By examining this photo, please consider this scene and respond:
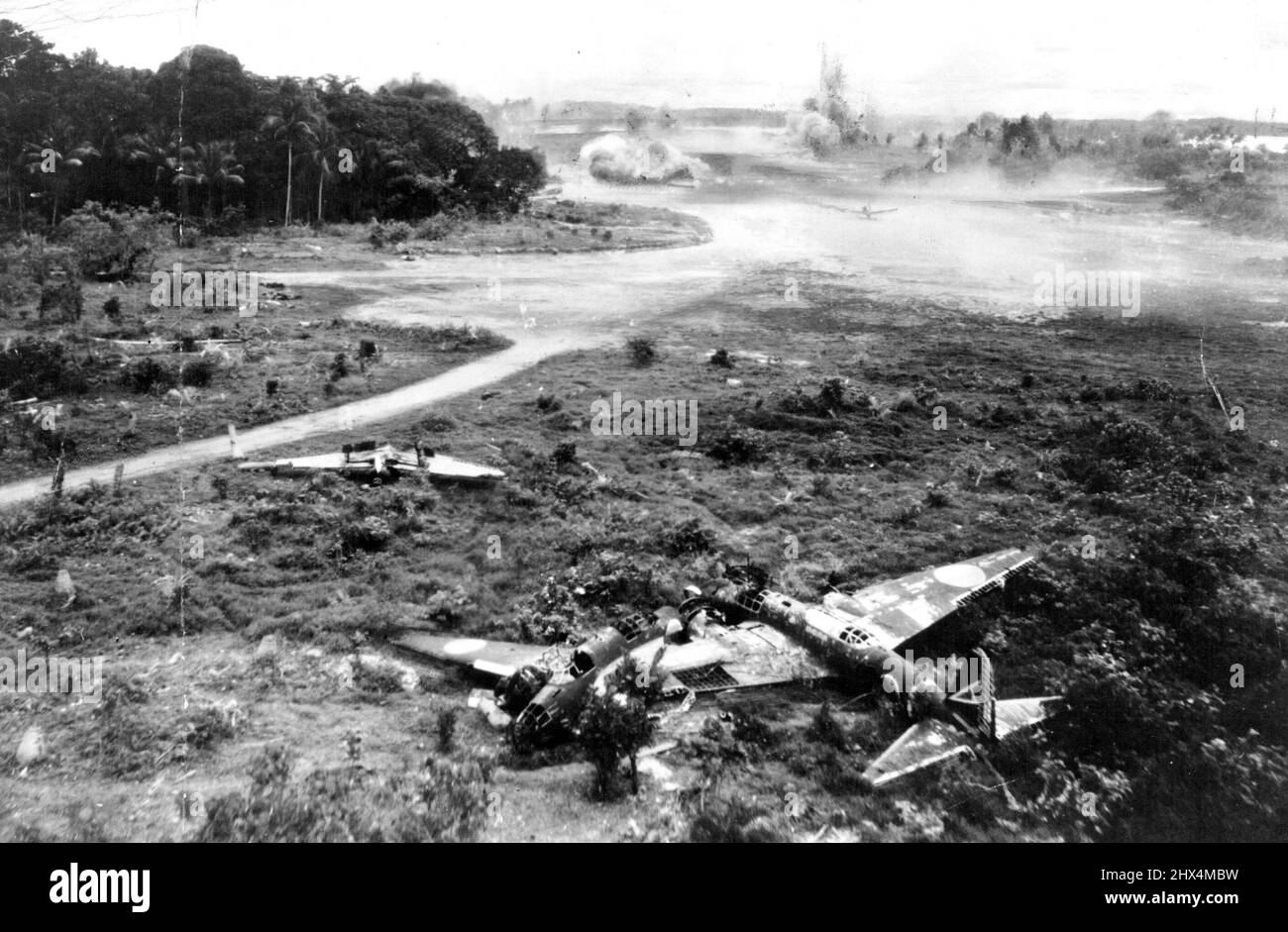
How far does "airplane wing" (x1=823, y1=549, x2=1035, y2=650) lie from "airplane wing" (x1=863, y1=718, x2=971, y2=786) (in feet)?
4.89

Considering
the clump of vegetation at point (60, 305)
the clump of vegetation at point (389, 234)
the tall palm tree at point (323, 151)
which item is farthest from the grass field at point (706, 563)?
the tall palm tree at point (323, 151)

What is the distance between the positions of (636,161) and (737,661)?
216 feet

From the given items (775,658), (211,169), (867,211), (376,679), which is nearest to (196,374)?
(376,679)

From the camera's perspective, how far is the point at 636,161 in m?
69.5

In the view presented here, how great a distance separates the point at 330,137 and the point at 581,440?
34.5 metres

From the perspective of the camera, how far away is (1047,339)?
28109mm

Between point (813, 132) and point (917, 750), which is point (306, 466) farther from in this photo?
point (813, 132)

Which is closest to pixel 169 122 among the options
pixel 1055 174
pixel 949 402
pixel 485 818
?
pixel 949 402

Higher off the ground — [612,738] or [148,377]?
[148,377]

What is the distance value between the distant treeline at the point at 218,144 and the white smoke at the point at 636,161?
18.4 metres

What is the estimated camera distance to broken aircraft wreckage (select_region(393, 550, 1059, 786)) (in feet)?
33.9

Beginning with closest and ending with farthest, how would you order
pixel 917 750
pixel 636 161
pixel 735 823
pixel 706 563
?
pixel 735 823 → pixel 917 750 → pixel 706 563 → pixel 636 161

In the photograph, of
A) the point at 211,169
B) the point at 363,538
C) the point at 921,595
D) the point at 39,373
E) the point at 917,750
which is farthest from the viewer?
the point at 211,169

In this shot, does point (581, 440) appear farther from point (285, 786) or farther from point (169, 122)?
point (169, 122)
